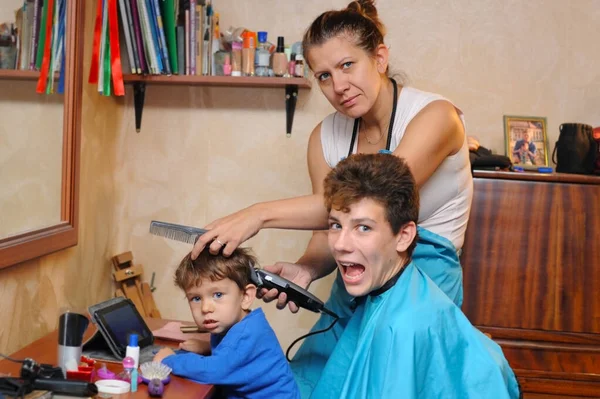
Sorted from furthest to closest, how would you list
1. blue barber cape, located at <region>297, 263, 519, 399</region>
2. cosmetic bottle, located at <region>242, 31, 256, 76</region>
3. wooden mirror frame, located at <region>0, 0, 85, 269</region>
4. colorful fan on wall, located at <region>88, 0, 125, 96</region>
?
1. cosmetic bottle, located at <region>242, 31, 256, 76</region>
2. colorful fan on wall, located at <region>88, 0, 125, 96</region>
3. wooden mirror frame, located at <region>0, 0, 85, 269</region>
4. blue barber cape, located at <region>297, 263, 519, 399</region>

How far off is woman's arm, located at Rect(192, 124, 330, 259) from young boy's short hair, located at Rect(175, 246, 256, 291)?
0.03 meters

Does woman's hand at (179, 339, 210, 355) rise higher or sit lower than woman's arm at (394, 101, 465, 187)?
lower

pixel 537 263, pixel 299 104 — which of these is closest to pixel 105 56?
pixel 299 104

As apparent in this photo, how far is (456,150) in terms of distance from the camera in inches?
80.0

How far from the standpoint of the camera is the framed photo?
2.92 m

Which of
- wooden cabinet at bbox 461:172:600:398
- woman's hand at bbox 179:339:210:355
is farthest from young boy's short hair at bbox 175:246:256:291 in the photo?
wooden cabinet at bbox 461:172:600:398

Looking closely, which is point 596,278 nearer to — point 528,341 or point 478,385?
point 528,341

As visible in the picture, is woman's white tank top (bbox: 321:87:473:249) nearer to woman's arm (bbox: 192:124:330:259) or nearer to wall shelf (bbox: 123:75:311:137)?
woman's arm (bbox: 192:124:330:259)

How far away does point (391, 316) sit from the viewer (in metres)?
1.55

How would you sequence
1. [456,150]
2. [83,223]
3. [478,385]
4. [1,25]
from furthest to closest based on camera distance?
A: [83,223] < [456,150] < [1,25] < [478,385]

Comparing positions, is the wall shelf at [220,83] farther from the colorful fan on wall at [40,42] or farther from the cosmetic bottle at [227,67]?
the colorful fan on wall at [40,42]

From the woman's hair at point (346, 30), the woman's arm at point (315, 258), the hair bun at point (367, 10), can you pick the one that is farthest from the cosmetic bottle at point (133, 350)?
the hair bun at point (367, 10)

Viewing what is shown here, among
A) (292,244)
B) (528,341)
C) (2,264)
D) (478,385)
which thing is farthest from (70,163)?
(528,341)

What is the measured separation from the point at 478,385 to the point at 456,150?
2.45 ft
